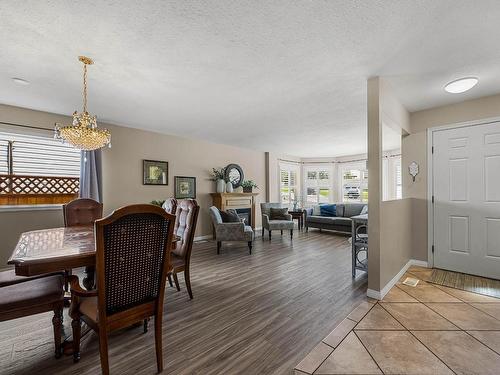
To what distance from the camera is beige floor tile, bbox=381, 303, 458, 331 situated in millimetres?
2010

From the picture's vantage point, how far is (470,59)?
219 centimetres

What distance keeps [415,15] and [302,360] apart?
100 inches

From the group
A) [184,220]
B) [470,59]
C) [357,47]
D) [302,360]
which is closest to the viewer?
[302,360]

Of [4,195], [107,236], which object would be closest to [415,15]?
[107,236]

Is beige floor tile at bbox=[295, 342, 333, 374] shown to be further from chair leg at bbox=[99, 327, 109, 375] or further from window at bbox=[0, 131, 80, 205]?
window at bbox=[0, 131, 80, 205]

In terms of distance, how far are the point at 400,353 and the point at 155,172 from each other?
15.4 ft

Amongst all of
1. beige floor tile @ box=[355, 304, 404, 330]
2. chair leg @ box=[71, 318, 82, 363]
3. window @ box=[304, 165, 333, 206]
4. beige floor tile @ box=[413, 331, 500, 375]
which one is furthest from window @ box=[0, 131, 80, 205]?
window @ box=[304, 165, 333, 206]

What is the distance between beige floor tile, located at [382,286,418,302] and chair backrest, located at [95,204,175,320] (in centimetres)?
235

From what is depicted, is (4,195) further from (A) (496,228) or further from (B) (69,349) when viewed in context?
(A) (496,228)

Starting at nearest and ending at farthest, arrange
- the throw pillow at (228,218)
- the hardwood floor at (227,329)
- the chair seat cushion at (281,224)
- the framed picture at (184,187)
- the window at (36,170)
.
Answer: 1. the hardwood floor at (227,329)
2. the window at (36,170)
3. the throw pillow at (228,218)
4. the framed picture at (184,187)
5. the chair seat cushion at (281,224)

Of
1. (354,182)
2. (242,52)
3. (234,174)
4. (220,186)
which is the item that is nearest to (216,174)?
(220,186)

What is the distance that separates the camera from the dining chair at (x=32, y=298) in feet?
4.89

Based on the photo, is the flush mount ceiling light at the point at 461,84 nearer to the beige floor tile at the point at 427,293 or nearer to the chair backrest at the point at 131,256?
the beige floor tile at the point at 427,293

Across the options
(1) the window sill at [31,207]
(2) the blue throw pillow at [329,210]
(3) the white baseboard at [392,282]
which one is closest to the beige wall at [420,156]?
(3) the white baseboard at [392,282]
